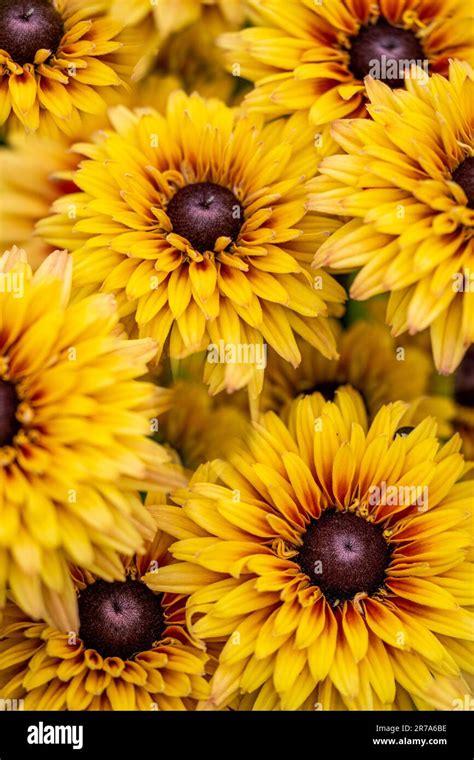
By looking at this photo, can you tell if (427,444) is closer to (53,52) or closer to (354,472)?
(354,472)

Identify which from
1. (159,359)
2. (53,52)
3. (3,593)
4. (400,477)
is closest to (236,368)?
(159,359)

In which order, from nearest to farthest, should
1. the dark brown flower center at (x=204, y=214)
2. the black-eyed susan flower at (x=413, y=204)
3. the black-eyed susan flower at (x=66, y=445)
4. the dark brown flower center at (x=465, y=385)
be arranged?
the black-eyed susan flower at (x=66, y=445) < the black-eyed susan flower at (x=413, y=204) < the dark brown flower center at (x=204, y=214) < the dark brown flower center at (x=465, y=385)

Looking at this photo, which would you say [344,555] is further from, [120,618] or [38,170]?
[38,170]

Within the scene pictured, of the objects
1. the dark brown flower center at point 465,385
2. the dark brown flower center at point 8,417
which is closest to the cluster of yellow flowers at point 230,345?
the dark brown flower center at point 8,417

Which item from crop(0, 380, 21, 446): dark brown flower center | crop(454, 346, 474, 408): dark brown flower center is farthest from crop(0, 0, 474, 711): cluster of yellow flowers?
crop(454, 346, 474, 408): dark brown flower center

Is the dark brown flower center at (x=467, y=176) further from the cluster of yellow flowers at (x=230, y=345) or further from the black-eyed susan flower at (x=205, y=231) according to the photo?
the black-eyed susan flower at (x=205, y=231)
